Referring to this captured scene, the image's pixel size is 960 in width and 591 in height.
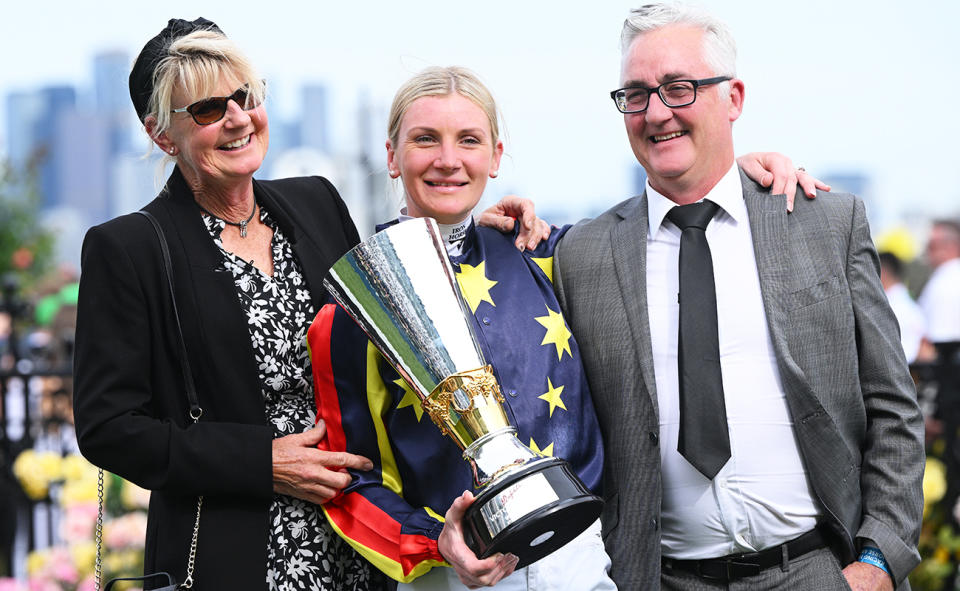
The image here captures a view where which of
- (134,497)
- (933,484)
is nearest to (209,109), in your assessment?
(134,497)

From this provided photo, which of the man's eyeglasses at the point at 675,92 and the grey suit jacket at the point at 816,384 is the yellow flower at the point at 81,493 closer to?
the grey suit jacket at the point at 816,384

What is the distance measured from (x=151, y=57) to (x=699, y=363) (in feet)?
5.29

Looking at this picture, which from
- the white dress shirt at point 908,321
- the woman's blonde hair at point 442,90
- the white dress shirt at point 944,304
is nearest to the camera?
the woman's blonde hair at point 442,90

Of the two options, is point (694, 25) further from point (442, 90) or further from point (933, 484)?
point (933, 484)

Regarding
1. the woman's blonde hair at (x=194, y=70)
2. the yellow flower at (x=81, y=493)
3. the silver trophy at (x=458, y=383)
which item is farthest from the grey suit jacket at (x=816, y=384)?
the yellow flower at (x=81, y=493)

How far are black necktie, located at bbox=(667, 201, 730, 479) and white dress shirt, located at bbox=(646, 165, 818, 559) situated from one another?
0.06m

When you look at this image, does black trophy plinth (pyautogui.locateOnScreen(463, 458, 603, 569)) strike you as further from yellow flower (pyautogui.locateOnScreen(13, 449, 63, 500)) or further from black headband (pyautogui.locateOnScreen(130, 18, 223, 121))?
yellow flower (pyautogui.locateOnScreen(13, 449, 63, 500))

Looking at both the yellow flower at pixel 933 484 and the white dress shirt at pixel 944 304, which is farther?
the white dress shirt at pixel 944 304

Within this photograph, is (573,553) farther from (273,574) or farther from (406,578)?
(273,574)

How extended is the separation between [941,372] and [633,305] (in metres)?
3.87

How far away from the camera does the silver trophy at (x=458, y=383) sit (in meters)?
1.99

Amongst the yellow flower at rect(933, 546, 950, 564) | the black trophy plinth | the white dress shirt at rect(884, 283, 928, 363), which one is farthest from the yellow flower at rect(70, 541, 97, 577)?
the white dress shirt at rect(884, 283, 928, 363)

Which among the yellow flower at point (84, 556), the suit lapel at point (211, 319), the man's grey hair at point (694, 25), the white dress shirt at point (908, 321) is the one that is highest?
the man's grey hair at point (694, 25)

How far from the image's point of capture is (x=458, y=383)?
2.15 meters
